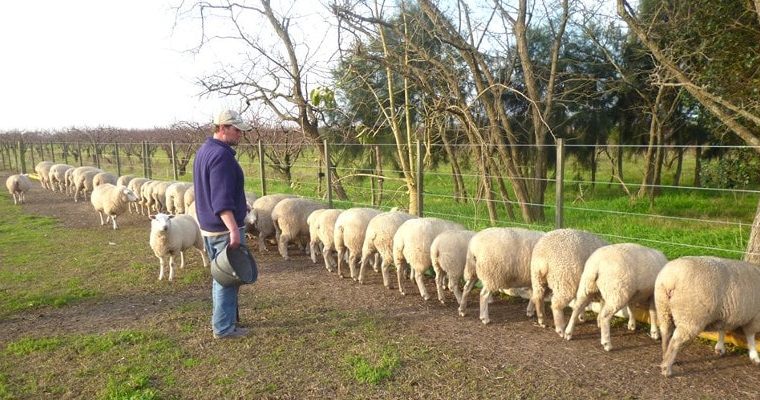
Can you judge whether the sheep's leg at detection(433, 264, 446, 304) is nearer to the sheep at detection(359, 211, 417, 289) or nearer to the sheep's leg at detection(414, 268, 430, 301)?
the sheep's leg at detection(414, 268, 430, 301)

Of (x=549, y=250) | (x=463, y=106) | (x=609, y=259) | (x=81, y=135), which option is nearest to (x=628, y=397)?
(x=609, y=259)

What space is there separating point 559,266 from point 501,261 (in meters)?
0.58

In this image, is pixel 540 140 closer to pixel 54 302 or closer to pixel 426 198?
pixel 426 198

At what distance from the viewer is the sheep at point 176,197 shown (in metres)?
10.4

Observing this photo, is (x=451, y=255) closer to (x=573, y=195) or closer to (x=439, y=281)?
(x=439, y=281)

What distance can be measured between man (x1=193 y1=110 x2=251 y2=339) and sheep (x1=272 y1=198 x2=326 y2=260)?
314cm

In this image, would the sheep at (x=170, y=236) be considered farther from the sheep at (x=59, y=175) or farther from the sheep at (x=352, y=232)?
the sheep at (x=59, y=175)

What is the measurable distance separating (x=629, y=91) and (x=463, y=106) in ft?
27.4

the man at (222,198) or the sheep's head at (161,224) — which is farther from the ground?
the man at (222,198)

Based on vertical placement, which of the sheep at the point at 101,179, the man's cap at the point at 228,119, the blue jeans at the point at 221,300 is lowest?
the blue jeans at the point at 221,300

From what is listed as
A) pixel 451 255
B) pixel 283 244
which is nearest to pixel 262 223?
pixel 283 244

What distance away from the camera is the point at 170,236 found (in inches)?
255

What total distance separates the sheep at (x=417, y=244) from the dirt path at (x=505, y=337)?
269mm

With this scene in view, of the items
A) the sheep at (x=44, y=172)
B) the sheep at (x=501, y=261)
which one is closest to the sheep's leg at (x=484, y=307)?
the sheep at (x=501, y=261)
